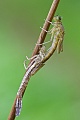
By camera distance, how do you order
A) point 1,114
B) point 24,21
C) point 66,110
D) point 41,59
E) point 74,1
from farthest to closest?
point 24,21
point 74,1
point 66,110
point 1,114
point 41,59

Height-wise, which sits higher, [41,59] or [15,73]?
[15,73]

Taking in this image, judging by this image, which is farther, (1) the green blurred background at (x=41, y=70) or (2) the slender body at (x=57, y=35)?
(1) the green blurred background at (x=41, y=70)

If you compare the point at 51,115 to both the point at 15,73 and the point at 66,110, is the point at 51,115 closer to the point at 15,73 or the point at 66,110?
the point at 66,110

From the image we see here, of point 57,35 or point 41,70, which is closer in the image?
point 57,35

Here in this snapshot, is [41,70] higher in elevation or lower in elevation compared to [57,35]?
higher

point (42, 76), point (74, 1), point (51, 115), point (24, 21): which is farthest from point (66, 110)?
point (24, 21)

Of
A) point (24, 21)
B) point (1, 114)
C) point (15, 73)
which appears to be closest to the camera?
point (1, 114)

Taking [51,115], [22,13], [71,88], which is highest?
[22,13]

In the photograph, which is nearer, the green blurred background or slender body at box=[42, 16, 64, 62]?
slender body at box=[42, 16, 64, 62]
